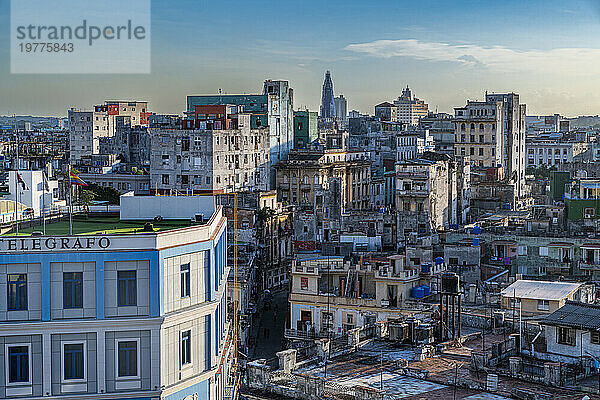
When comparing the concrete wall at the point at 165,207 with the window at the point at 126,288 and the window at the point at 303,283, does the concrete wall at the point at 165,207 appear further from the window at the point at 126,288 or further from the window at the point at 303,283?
the window at the point at 303,283

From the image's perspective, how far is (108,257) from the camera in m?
13.8

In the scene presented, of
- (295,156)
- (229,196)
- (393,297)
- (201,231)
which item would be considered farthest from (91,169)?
(201,231)

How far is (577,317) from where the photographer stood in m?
19.3

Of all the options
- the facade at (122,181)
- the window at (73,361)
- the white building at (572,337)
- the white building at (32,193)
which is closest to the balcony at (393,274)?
the white building at (572,337)

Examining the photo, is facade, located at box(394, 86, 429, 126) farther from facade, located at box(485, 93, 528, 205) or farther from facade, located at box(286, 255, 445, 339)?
facade, located at box(286, 255, 445, 339)

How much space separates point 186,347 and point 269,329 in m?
20.4

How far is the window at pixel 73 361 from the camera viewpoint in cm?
1377

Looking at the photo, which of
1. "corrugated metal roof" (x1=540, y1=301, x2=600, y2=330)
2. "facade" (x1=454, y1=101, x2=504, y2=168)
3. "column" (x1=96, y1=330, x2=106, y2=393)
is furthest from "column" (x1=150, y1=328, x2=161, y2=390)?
"facade" (x1=454, y1=101, x2=504, y2=168)

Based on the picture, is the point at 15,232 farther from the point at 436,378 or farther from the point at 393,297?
the point at 393,297

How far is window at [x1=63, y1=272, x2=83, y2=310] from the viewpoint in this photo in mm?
13820

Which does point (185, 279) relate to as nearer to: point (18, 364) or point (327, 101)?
point (18, 364)

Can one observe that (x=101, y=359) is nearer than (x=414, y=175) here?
Yes

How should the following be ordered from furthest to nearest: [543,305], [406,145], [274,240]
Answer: [406,145], [274,240], [543,305]

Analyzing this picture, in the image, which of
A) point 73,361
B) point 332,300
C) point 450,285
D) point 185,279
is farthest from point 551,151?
point 73,361
